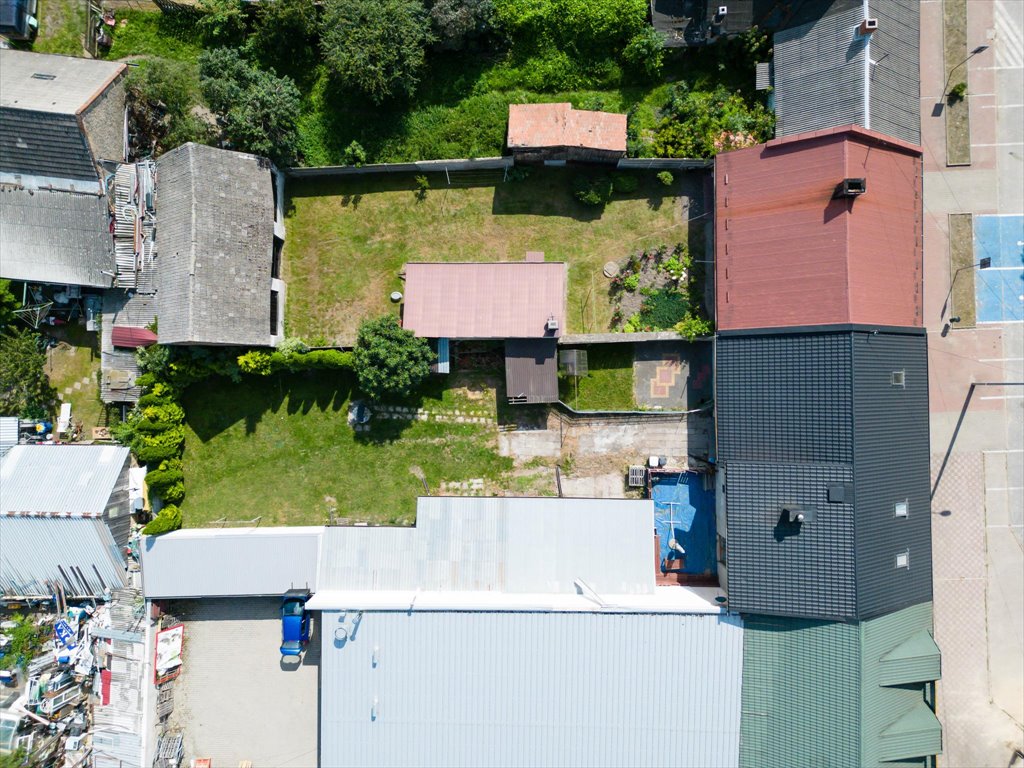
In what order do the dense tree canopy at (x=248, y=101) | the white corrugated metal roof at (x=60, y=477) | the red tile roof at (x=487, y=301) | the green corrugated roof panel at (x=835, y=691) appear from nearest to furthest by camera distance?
1. the green corrugated roof panel at (x=835, y=691)
2. the dense tree canopy at (x=248, y=101)
3. the white corrugated metal roof at (x=60, y=477)
4. the red tile roof at (x=487, y=301)

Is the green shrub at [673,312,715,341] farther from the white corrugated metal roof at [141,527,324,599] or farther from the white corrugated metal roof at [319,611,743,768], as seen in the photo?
the white corrugated metal roof at [141,527,324,599]

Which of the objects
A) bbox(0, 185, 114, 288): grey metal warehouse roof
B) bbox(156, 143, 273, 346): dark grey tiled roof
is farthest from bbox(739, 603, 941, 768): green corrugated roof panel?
bbox(0, 185, 114, 288): grey metal warehouse roof

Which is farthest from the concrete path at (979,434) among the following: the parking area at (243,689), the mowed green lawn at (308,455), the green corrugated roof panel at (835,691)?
the parking area at (243,689)

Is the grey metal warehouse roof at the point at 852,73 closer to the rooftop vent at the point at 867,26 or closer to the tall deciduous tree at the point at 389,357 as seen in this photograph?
the rooftop vent at the point at 867,26

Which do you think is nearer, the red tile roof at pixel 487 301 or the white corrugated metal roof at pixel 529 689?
the white corrugated metal roof at pixel 529 689

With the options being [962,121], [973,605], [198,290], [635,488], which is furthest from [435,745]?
[962,121]

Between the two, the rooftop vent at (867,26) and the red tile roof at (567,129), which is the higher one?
the rooftop vent at (867,26)
